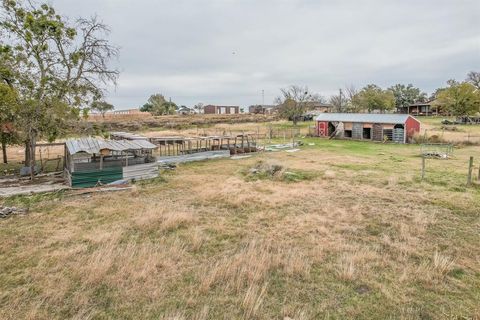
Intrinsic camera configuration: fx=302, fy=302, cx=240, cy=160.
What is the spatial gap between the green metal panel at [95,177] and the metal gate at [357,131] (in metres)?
28.8

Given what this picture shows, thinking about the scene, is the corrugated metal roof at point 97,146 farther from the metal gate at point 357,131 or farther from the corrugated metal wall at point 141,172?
the metal gate at point 357,131

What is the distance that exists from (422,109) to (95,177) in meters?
81.8

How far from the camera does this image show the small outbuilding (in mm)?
32000

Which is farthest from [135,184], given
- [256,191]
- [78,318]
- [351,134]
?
[351,134]

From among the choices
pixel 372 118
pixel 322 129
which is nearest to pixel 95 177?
pixel 372 118

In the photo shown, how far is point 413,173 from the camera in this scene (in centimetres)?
1650

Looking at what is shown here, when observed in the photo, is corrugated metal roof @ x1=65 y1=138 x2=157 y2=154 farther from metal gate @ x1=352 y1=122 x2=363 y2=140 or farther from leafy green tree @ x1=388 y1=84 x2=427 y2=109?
leafy green tree @ x1=388 y1=84 x2=427 y2=109

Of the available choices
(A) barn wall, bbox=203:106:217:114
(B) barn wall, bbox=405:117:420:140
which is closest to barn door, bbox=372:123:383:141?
(B) barn wall, bbox=405:117:420:140

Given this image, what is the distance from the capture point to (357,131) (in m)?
35.9

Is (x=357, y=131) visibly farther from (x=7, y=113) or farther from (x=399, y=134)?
(x=7, y=113)

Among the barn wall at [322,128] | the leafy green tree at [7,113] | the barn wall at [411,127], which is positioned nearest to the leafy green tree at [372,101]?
the barn wall at [322,128]

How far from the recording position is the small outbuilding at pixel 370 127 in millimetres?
32000

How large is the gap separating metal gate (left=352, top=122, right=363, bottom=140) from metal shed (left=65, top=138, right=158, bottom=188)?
2618 cm

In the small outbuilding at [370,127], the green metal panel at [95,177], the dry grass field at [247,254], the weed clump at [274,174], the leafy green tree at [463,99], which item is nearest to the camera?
the dry grass field at [247,254]
